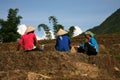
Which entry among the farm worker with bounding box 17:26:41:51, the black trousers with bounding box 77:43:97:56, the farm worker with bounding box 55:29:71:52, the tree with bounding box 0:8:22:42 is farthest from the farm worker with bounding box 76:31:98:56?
the tree with bounding box 0:8:22:42

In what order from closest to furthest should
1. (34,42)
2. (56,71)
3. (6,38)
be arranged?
1. (56,71)
2. (34,42)
3. (6,38)

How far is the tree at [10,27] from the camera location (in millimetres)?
65312

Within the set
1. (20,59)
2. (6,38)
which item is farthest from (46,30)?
(20,59)

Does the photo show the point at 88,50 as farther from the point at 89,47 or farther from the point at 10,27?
the point at 10,27

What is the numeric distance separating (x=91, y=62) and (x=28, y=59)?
2.39 m

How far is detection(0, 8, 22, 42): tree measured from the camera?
65.3m

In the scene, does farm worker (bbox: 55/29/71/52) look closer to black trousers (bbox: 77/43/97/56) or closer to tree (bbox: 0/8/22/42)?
black trousers (bbox: 77/43/97/56)

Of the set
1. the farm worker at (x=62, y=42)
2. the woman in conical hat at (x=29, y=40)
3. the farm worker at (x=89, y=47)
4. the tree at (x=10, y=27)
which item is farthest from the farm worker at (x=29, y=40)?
the tree at (x=10, y=27)

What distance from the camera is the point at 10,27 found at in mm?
65562

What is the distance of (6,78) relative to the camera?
10.7 m

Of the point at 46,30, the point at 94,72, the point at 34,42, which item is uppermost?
the point at 46,30

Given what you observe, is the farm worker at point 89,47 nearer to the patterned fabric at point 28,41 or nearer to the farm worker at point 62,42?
the farm worker at point 62,42

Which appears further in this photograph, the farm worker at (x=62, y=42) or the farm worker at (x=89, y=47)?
the farm worker at (x=62, y=42)

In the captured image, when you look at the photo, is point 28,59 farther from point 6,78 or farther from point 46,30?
point 46,30
